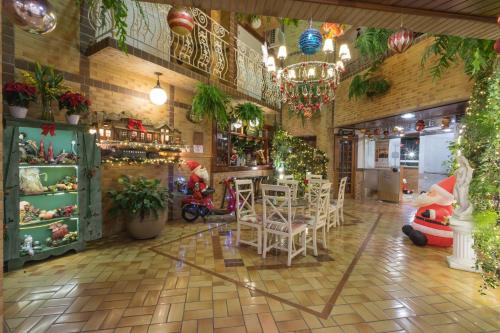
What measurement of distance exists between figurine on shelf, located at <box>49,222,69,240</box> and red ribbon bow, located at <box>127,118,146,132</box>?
177cm

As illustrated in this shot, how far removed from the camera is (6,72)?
10.0 ft

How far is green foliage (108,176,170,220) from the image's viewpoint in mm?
3873

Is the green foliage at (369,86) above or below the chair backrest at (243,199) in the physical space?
above

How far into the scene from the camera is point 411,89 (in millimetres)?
5203

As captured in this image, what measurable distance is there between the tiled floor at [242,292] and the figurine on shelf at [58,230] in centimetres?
38

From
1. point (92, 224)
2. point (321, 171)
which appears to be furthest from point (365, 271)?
point (321, 171)

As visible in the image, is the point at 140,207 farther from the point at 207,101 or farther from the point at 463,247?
the point at 463,247

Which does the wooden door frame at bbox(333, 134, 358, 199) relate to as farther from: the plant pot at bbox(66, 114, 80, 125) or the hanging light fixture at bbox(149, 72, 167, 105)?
the plant pot at bbox(66, 114, 80, 125)

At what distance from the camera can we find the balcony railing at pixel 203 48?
4.83m

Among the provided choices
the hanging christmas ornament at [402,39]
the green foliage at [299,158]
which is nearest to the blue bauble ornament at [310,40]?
the hanging christmas ornament at [402,39]

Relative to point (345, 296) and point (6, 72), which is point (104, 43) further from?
point (345, 296)

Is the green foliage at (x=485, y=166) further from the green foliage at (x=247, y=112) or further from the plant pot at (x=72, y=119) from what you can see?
the plant pot at (x=72, y=119)

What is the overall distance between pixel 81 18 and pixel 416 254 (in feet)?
19.9

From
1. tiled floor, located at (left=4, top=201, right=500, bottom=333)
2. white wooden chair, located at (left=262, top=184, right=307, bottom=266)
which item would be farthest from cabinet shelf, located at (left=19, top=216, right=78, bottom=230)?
white wooden chair, located at (left=262, top=184, right=307, bottom=266)
